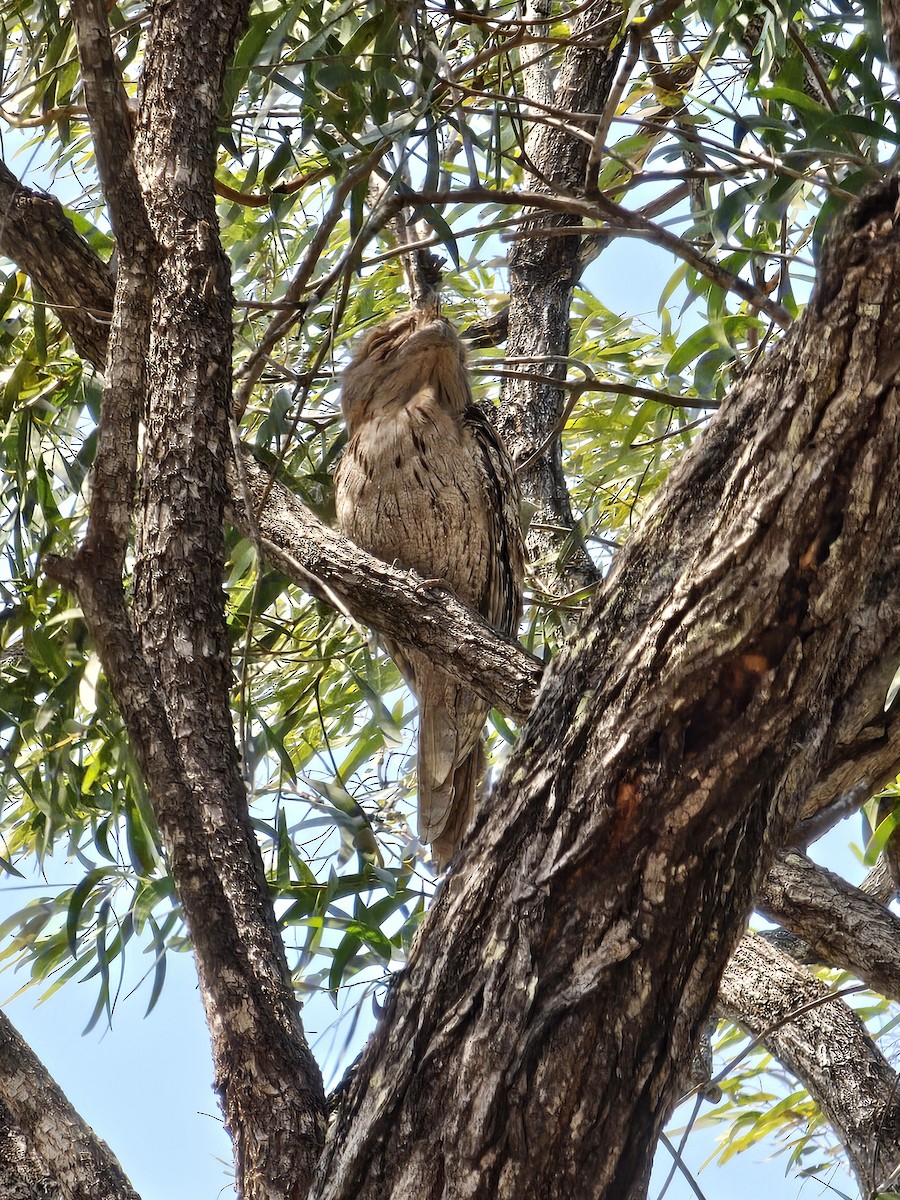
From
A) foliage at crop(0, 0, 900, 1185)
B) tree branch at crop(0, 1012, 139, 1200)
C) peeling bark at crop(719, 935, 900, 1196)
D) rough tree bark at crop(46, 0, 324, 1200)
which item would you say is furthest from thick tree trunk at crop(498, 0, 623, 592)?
tree branch at crop(0, 1012, 139, 1200)

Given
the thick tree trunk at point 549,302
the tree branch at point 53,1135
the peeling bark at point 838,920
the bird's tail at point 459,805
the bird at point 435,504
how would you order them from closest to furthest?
the tree branch at point 53,1135, the peeling bark at point 838,920, the bird's tail at point 459,805, the bird at point 435,504, the thick tree trunk at point 549,302

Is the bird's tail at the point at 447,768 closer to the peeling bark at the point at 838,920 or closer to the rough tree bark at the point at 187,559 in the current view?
the peeling bark at the point at 838,920

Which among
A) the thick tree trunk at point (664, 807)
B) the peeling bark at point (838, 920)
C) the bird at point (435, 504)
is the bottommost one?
the thick tree trunk at point (664, 807)

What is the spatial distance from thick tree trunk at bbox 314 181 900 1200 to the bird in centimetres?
151

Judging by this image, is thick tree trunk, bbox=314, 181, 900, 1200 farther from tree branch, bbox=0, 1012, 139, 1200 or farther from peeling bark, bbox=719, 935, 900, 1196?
peeling bark, bbox=719, 935, 900, 1196

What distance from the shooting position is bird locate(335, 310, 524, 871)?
260 centimetres

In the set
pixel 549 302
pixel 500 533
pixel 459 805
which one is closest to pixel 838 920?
pixel 459 805

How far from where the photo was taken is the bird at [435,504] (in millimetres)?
2600

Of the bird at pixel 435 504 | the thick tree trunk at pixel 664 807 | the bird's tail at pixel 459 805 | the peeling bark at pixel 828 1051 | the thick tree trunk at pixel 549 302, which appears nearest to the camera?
the thick tree trunk at pixel 664 807

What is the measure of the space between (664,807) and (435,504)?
1.67 meters

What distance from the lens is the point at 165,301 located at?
1.63m

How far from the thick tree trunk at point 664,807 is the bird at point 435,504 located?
1507mm

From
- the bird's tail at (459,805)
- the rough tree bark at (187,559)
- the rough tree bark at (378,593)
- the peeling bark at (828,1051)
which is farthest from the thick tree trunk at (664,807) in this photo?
the bird's tail at (459,805)

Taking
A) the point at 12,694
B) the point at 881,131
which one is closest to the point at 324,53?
the point at 881,131
